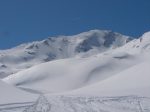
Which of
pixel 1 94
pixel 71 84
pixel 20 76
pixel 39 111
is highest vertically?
pixel 20 76

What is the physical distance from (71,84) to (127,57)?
37187 mm

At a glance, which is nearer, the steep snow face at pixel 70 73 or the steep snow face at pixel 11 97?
the steep snow face at pixel 11 97

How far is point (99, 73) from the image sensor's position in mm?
106188

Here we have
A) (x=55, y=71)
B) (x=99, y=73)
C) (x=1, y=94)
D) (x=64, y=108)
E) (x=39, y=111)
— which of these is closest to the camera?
(x=39, y=111)

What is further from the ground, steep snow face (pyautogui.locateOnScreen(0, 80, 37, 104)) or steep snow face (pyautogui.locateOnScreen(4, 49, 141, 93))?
steep snow face (pyautogui.locateOnScreen(4, 49, 141, 93))

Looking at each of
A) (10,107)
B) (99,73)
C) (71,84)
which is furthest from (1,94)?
(99,73)

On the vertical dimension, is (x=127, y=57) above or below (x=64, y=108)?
above

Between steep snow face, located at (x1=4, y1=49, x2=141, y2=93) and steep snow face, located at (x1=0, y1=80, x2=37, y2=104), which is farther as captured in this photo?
steep snow face, located at (x1=4, y1=49, x2=141, y2=93)

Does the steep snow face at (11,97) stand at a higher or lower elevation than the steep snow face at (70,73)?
lower

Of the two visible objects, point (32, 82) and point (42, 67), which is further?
point (42, 67)

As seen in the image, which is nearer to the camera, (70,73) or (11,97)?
(11,97)

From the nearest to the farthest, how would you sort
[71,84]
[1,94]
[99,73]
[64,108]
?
[64,108]
[1,94]
[71,84]
[99,73]

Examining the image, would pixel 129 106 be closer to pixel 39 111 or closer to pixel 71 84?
pixel 39 111

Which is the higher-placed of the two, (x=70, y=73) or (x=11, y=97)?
(x=70, y=73)
